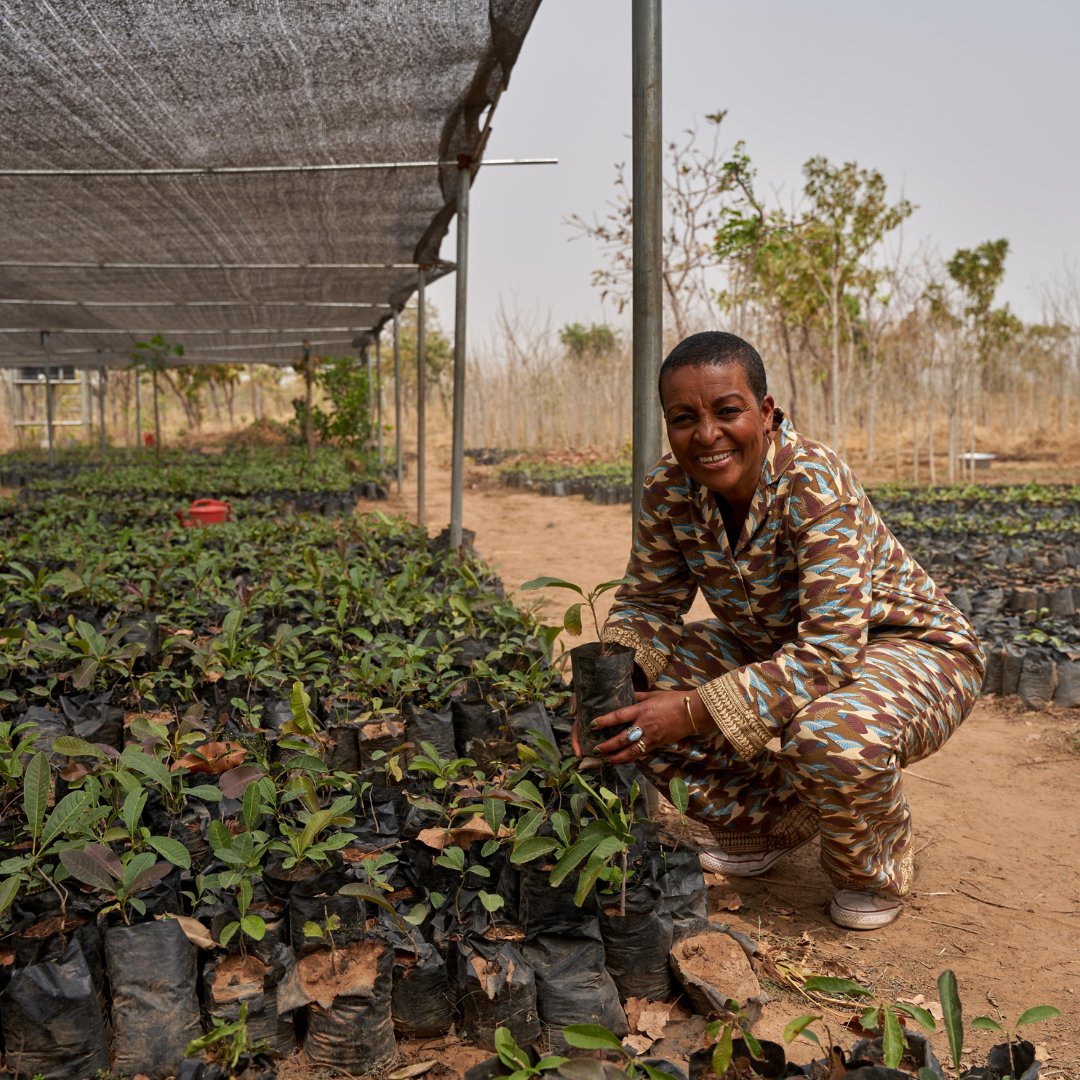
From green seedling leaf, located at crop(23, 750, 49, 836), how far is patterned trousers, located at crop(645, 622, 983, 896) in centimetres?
133

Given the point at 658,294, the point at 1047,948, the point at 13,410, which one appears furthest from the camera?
the point at 13,410

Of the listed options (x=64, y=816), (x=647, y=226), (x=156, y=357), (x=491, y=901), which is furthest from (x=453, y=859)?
(x=156, y=357)

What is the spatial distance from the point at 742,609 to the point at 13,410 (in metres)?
27.6

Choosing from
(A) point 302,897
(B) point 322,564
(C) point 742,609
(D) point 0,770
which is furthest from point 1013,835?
(B) point 322,564

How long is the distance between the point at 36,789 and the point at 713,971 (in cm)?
127

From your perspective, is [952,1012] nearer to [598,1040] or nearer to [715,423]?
[598,1040]

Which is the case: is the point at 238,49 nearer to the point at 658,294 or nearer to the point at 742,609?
the point at 658,294

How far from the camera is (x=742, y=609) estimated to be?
2.31 m

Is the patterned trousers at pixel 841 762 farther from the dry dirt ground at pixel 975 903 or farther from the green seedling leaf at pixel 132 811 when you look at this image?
the green seedling leaf at pixel 132 811

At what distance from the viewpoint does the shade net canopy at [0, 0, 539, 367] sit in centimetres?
319

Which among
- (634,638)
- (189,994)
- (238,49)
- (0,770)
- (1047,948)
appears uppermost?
(238,49)

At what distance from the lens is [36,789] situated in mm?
1726

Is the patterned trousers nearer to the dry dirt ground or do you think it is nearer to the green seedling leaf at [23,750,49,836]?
the dry dirt ground

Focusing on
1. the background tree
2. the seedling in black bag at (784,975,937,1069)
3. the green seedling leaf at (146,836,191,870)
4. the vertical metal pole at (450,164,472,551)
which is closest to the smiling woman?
the seedling in black bag at (784,975,937,1069)
